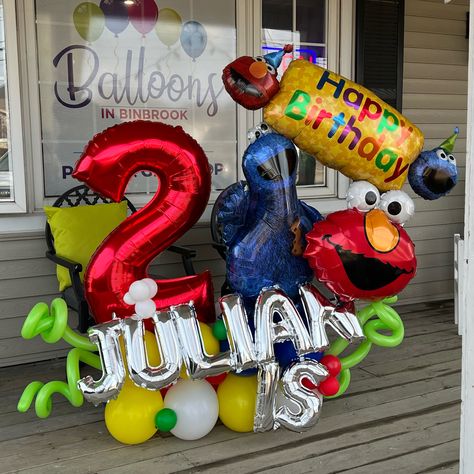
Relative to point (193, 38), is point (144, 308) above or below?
below

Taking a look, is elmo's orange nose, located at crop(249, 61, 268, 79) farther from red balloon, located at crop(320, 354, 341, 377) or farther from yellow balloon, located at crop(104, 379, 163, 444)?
yellow balloon, located at crop(104, 379, 163, 444)

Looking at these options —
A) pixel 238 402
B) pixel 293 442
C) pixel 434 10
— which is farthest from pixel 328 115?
pixel 434 10

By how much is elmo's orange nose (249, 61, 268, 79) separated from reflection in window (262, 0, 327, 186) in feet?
4.43

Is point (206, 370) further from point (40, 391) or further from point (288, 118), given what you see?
point (288, 118)

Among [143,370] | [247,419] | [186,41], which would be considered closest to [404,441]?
[247,419]

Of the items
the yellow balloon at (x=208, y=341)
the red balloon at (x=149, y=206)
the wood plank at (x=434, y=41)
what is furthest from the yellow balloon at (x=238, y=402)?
the wood plank at (x=434, y=41)

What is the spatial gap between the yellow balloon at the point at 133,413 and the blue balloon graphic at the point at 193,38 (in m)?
1.97

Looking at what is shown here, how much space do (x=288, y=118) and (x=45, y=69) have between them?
1.46 m

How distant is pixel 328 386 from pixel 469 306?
3.68 ft

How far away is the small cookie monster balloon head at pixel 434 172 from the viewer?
247 cm

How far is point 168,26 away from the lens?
134 inches

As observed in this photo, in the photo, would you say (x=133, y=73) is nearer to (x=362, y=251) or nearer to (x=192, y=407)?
(x=362, y=251)

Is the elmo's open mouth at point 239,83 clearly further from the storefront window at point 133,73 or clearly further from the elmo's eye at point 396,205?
the storefront window at point 133,73

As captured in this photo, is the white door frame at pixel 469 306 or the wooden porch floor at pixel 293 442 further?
the wooden porch floor at pixel 293 442
